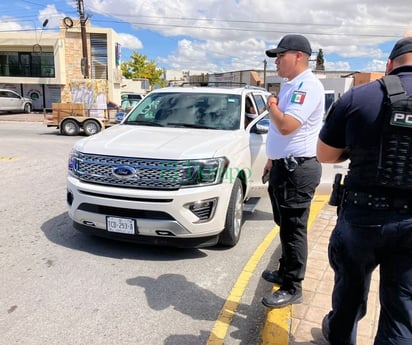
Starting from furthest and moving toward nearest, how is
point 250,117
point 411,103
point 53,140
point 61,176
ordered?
point 53,140 → point 61,176 → point 250,117 → point 411,103

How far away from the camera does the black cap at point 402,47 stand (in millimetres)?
1901

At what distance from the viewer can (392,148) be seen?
1.88 meters

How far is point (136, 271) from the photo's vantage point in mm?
4012

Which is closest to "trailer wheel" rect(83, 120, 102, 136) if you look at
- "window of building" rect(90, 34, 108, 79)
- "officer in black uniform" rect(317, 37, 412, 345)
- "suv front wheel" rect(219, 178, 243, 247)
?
"suv front wheel" rect(219, 178, 243, 247)

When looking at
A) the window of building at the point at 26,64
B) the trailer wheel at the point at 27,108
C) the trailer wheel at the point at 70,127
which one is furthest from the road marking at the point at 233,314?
the window of building at the point at 26,64

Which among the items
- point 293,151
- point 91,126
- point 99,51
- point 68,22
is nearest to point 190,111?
point 293,151

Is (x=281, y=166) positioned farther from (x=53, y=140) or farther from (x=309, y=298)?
(x=53, y=140)

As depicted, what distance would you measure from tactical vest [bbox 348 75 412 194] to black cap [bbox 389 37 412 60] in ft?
0.41

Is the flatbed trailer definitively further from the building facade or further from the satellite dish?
the satellite dish

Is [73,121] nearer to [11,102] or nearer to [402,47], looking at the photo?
[11,102]

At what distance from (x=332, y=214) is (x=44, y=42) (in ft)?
104

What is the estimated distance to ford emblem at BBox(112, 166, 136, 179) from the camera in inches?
157

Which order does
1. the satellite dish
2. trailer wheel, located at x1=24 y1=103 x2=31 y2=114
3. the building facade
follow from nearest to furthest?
trailer wheel, located at x1=24 y1=103 x2=31 y2=114, the satellite dish, the building facade

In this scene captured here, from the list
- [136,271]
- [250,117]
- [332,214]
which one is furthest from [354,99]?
[332,214]
